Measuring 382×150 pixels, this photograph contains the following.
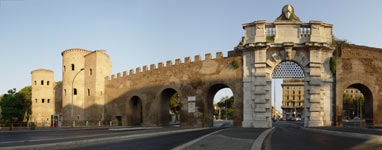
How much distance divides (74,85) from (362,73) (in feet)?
115

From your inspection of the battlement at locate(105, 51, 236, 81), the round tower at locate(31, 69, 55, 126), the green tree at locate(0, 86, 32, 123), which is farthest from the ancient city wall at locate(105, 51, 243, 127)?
the green tree at locate(0, 86, 32, 123)

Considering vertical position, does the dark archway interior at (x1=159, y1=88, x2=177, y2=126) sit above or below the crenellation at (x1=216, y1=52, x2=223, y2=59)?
below

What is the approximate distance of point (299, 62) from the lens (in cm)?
2627

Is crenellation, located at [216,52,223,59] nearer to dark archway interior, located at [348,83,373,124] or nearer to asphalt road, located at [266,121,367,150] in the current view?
dark archway interior, located at [348,83,373,124]

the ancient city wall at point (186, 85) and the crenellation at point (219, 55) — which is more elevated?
the crenellation at point (219, 55)

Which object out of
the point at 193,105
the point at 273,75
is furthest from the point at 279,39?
the point at 193,105

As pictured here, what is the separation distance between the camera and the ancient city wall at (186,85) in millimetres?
28281

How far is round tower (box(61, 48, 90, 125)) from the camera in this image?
139 ft

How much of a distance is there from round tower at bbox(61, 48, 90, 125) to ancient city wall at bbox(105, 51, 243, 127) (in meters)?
6.90

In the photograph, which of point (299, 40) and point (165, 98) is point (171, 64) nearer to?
point (165, 98)

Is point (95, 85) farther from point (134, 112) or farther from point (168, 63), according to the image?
point (168, 63)

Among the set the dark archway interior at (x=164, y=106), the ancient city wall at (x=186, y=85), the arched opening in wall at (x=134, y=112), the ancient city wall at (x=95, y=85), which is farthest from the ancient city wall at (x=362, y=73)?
the ancient city wall at (x=95, y=85)

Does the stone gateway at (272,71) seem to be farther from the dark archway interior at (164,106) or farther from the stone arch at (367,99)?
the dark archway interior at (164,106)

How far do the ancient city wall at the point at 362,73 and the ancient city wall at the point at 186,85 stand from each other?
27.8 feet
